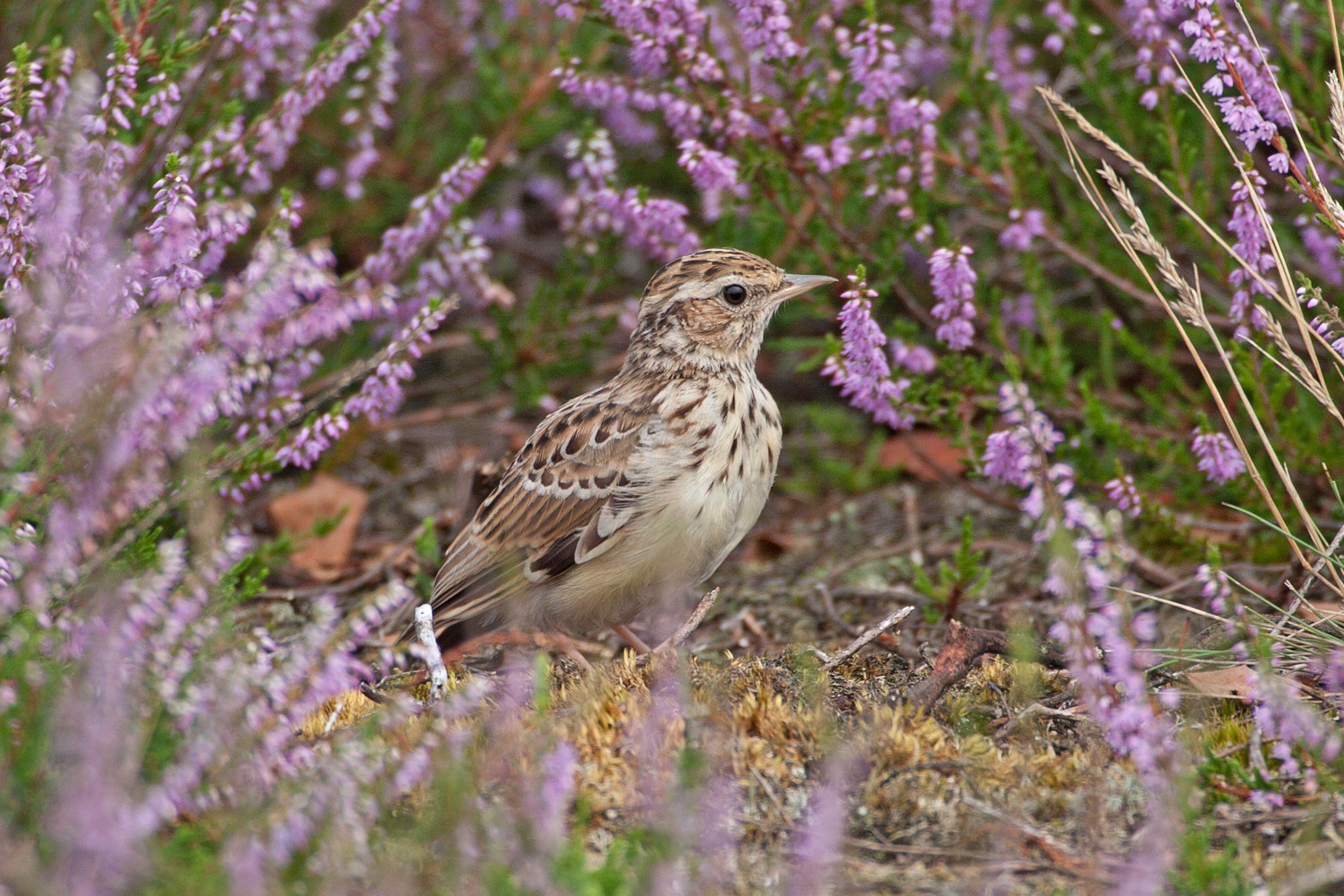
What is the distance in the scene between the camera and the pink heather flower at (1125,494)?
479cm

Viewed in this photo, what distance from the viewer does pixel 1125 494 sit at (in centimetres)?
489

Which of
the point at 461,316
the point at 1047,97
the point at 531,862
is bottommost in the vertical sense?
the point at 461,316

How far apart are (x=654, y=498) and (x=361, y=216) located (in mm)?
3320

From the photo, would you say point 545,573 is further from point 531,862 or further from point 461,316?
point 461,316

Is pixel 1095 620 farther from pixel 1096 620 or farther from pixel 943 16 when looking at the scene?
pixel 943 16

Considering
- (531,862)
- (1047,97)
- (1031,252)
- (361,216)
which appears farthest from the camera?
(361,216)

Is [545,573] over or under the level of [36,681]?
under

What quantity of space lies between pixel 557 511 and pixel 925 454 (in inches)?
88.6

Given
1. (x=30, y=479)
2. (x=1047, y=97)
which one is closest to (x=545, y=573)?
(x=30, y=479)

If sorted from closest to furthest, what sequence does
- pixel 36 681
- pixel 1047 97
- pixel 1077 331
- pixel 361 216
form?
1. pixel 36 681
2. pixel 1047 97
3. pixel 1077 331
4. pixel 361 216

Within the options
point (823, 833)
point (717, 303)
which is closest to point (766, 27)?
point (717, 303)

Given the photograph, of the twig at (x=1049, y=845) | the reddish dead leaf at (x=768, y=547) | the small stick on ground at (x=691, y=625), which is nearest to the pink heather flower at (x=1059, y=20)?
the reddish dead leaf at (x=768, y=547)

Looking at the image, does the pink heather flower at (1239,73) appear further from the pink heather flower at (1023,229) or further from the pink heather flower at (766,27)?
the pink heather flower at (766,27)

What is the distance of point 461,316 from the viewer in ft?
26.3
